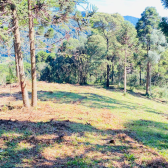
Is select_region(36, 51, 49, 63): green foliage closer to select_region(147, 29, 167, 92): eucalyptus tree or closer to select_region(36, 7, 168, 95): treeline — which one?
select_region(36, 7, 168, 95): treeline

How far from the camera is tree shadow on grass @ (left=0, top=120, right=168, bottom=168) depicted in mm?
4152

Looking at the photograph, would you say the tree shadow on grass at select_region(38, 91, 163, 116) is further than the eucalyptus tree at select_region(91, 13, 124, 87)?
No

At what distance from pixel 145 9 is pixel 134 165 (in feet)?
97.0

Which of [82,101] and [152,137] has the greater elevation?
[82,101]

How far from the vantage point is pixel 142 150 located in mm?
5707

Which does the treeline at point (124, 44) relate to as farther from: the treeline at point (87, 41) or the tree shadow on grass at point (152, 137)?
the tree shadow on grass at point (152, 137)

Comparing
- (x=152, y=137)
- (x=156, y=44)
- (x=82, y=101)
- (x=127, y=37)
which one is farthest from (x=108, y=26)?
(x=152, y=137)

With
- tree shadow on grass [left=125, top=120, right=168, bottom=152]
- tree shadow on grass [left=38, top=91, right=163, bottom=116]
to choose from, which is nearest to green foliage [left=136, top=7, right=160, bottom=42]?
tree shadow on grass [left=38, top=91, right=163, bottom=116]

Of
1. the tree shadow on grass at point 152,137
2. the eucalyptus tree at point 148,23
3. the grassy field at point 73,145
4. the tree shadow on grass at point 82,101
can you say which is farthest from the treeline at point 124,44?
the grassy field at point 73,145

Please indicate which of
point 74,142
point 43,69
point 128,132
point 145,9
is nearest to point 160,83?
point 145,9

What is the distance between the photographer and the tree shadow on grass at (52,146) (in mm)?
4152

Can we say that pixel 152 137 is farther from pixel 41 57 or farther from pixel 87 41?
pixel 41 57

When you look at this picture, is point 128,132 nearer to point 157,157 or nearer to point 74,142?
point 157,157

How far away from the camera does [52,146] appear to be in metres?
5.01
